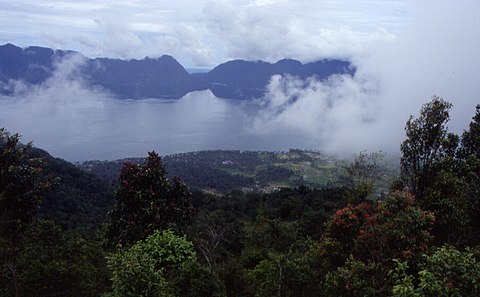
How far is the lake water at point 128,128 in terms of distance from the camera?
112 m

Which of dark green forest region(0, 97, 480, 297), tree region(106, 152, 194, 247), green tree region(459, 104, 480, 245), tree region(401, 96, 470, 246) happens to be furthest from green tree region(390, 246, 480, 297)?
green tree region(459, 104, 480, 245)

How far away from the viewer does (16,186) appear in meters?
6.61

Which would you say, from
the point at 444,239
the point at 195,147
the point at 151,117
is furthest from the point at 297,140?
the point at 444,239

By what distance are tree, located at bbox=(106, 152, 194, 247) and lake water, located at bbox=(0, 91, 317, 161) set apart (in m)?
96.1

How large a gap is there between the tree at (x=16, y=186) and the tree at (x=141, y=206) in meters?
2.00

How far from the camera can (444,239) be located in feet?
30.7

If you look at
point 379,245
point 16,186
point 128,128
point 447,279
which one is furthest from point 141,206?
point 128,128

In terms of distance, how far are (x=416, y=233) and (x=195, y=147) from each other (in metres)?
112

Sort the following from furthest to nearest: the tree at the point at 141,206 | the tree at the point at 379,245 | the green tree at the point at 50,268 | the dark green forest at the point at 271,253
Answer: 1. the tree at the point at 141,206
2. the green tree at the point at 50,268
3. the tree at the point at 379,245
4. the dark green forest at the point at 271,253

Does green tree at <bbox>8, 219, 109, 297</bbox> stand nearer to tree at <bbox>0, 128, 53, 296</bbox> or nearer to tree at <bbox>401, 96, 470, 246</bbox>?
tree at <bbox>0, 128, 53, 296</bbox>

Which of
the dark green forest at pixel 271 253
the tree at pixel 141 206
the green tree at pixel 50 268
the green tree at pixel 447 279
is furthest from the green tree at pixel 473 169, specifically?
the green tree at pixel 50 268

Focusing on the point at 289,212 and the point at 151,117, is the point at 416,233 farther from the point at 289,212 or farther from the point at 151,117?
the point at 151,117

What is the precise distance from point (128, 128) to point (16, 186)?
136242 mm

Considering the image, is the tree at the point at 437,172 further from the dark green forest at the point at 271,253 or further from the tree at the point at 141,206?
the tree at the point at 141,206
